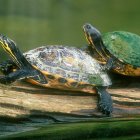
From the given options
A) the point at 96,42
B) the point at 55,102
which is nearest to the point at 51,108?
the point at 55,102

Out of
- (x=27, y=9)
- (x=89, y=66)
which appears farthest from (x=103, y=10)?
(x=89, y=66)

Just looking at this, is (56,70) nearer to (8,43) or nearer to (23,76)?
(23,76)

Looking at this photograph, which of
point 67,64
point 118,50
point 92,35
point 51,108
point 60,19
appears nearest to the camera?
point 51,108

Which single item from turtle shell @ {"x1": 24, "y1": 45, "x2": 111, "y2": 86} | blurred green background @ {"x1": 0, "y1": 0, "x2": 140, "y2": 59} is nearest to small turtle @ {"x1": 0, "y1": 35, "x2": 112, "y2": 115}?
turtle shell @ {"x1": 24, "y1": 45, "x2": 111, "y2": 86}

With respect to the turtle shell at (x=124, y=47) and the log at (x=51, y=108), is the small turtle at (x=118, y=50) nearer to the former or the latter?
the turtle shell at (x=124, y=47)

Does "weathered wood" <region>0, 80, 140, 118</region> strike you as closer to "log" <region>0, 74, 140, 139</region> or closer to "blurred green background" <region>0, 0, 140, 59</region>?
"log" <region>0, 74, 140, 139</region>

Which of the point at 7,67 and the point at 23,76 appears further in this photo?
the point at 7,67
